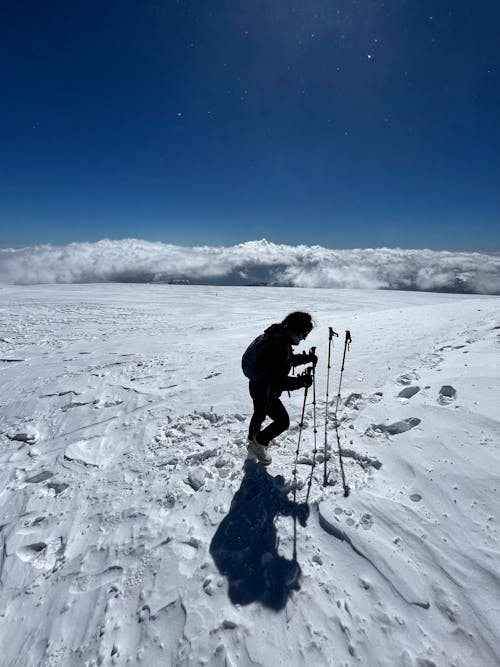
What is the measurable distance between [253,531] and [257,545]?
0.19 metres

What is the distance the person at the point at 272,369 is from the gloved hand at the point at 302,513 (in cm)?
86

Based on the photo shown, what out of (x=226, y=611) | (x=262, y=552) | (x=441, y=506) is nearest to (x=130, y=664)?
(x=226, y=611)

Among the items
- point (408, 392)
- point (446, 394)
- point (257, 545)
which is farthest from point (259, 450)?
Answer: point (446, 394)

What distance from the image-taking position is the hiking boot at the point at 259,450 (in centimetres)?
465

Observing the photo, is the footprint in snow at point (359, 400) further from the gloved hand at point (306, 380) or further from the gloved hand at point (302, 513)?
the gloved hand at point (302, 513)

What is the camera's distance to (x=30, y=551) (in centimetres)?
367

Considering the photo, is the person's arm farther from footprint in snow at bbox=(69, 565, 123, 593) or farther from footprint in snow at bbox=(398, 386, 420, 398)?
footprint in snow at bbox=(69, 565, 123, 593)

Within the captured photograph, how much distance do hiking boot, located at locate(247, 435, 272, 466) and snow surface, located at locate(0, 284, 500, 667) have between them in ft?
0.51

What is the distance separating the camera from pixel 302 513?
380cm

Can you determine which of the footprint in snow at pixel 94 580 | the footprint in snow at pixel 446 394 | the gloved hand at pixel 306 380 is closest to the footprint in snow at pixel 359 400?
the footprint in snow at pixel 446 394

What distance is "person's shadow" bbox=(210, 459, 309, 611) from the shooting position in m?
3.01

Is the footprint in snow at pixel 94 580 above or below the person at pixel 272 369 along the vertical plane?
below

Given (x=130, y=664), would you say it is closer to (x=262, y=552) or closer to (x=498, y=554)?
(x=262, y=552)

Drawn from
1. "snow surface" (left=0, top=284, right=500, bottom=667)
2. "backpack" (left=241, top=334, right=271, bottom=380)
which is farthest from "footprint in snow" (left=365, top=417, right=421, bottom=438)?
"backpack" (left=241, top=334, right=271, bottom=380)
